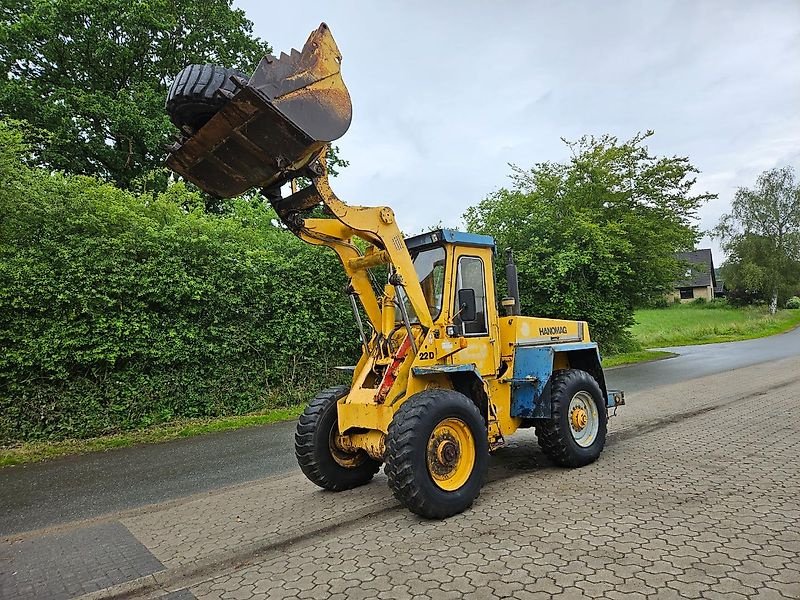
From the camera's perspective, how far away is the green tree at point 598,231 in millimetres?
17750

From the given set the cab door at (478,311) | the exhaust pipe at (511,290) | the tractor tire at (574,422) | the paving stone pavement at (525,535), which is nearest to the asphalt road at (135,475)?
the paving stone pavement at (525,535)

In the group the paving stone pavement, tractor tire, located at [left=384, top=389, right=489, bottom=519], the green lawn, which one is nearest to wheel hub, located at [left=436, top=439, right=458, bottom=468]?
tractor tire, located at [left=384, top=389, right=489, bottom=519]

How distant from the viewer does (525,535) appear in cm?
421

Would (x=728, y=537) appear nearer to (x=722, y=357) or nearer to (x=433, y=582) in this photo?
(x=433, y=582)

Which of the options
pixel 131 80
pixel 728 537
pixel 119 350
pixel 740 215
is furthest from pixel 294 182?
pixel 740 215

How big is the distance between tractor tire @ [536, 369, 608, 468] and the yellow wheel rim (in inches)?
53.8

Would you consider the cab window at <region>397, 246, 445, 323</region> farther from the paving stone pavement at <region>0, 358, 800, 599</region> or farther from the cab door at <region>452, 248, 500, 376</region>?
the paving stone pavement at <region>0, 358, 800, 599</region>

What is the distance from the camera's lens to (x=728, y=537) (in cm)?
396

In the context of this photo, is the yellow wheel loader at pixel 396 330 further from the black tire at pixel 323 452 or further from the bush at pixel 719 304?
the bush at pixel 719 304

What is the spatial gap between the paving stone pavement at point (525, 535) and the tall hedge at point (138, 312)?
399cm

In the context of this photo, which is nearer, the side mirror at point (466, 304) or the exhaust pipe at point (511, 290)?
the side mirror at point (466, 304)

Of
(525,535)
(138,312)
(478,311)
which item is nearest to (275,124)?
(478,311)

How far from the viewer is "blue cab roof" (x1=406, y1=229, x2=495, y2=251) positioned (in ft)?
18.6

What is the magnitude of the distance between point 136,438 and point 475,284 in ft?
20.1
